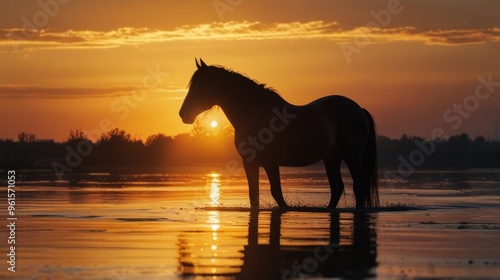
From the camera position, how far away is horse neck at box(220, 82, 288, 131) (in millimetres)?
16328

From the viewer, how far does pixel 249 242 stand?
10766mm

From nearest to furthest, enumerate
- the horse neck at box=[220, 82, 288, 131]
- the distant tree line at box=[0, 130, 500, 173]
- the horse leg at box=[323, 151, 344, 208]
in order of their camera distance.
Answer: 1. the horse neck at box=[220, 82, 288, 131]
2. the horse leg at box=[323, 151, 344, 208]
3. the distant tree line at box=[0, 130, 500, 173]

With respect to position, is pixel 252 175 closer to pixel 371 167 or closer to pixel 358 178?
pixel 358 178

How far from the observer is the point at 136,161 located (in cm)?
7100

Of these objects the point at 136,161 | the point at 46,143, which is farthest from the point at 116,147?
the point at 46,143

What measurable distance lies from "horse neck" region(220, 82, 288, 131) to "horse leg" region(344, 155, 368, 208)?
79.4 inches

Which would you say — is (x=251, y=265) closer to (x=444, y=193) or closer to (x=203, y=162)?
(x=444, y=193)

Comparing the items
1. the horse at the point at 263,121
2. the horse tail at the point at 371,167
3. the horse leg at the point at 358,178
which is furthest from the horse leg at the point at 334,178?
the horse tail at the point at 371,167

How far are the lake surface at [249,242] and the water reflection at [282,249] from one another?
1 cm

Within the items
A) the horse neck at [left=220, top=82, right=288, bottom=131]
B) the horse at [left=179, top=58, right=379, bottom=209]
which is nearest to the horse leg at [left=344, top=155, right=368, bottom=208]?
the horse at [left=179, top=58, right=379, bottom=209]

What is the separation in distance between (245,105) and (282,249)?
6.58 meters

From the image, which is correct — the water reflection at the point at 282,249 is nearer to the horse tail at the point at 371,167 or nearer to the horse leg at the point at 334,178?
the horse leg at the point at 334,178

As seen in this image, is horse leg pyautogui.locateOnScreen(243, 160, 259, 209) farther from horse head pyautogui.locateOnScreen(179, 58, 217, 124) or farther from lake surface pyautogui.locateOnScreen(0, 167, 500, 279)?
horse head pyautogui.locateOnScreen(179, 58, 217, 124)

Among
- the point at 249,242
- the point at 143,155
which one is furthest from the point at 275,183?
the point at 143,155
